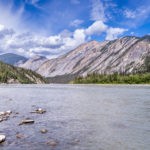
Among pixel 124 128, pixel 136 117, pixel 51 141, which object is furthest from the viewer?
pixel 136 117

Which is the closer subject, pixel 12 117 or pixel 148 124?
pixel 148 124

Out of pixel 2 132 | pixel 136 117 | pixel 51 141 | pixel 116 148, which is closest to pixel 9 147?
pixel 51 141

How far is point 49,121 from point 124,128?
11128mm

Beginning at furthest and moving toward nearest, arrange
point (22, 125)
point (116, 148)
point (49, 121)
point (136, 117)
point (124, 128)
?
point (136, 117) → point (49, 121) → point (22, 125) → point (124, 128) → point (116, 148)

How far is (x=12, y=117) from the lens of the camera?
40781mm

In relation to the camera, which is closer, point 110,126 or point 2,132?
point 2,132

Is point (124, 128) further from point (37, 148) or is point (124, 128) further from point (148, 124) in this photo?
point (37, 148)

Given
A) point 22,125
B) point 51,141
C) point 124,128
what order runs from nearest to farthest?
point 51,141 < point 124,128 < point 22,125

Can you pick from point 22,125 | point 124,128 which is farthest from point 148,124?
point 22,125

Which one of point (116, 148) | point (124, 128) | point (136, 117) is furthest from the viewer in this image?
point (136, 117)

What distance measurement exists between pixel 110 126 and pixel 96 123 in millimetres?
2817

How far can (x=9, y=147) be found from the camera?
78.6 ft

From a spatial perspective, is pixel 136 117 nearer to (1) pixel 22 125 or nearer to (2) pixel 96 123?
(2) pixel 96 123

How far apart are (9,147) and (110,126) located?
14018 millimetres
